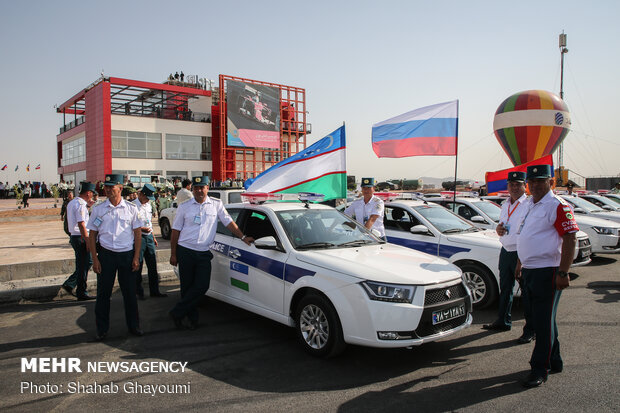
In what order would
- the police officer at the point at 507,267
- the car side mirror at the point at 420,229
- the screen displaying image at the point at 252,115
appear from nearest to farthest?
1. the police officer at the point at 507,267
2. the car side mirror at the point at 420,229
3. the screen displaying image at the point at 252,115

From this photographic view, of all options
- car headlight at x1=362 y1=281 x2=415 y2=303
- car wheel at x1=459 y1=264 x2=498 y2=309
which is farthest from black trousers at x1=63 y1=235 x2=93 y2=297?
car wheel at x1=459 y1=264 x2=498 y2=309

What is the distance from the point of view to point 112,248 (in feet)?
16.3

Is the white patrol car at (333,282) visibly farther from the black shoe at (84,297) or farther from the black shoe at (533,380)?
the black shoe at (84,297)

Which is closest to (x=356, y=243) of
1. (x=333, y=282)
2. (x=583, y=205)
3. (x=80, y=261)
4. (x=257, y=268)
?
(x=333, y=282)

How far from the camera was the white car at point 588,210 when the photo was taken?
12016 millimetres

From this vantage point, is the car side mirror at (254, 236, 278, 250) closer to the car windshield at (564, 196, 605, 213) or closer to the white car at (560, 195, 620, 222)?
the white car at (560, 195, 620, 222)

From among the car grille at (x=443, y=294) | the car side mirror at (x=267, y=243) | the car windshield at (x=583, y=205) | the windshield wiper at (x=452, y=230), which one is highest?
the car windshield at (x=583, y=205)

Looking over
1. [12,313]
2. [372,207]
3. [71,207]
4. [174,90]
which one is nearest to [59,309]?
[12,313]

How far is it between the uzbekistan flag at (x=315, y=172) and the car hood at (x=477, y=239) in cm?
191

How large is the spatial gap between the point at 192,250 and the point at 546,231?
3.97m

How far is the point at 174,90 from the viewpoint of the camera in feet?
135

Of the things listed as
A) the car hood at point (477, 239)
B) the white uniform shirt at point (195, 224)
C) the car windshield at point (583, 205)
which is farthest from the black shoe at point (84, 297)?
the car windshield at point (583, 205)

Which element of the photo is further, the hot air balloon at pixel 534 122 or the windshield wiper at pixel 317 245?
the hot air balloon at pixel 534 122

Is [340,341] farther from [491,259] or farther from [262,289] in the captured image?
[491,259]
